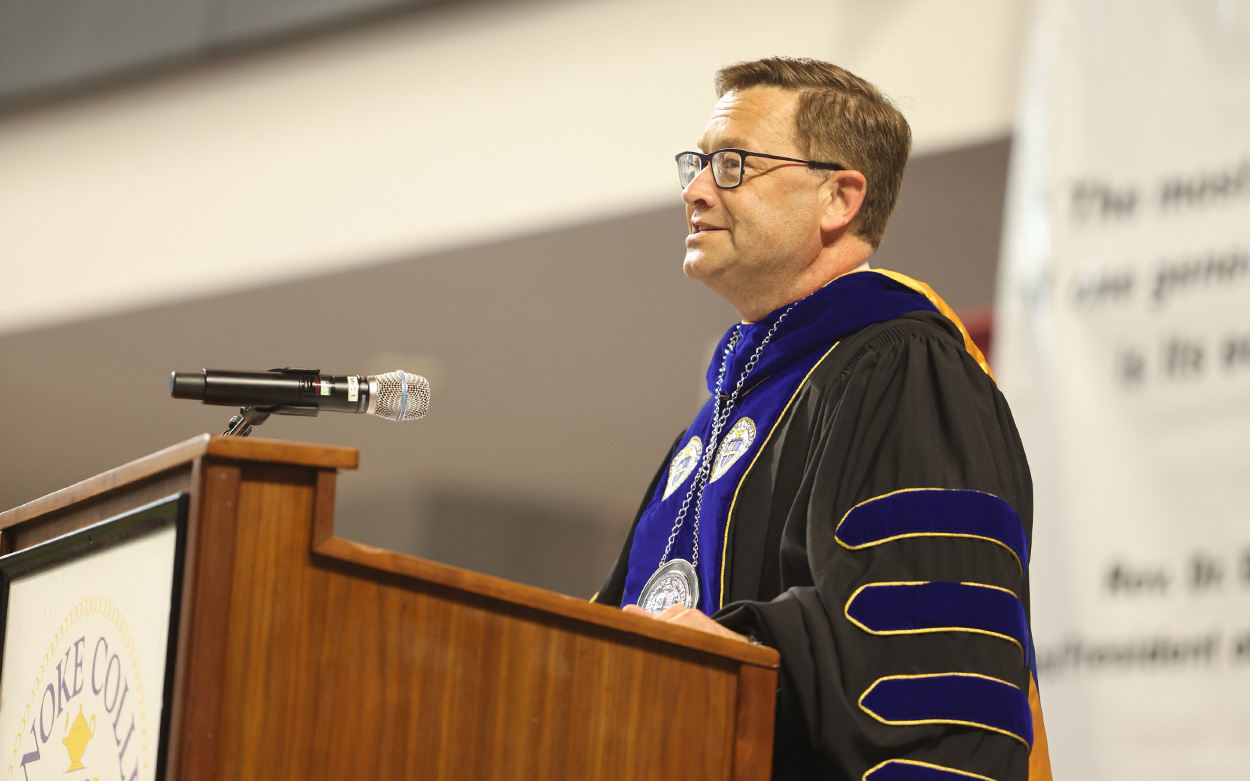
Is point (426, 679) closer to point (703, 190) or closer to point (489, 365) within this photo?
point (703, 190)

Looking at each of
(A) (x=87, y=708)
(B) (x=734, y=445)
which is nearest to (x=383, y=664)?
(A) (x=87, y=708)

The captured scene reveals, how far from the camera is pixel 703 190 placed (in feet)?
7.20

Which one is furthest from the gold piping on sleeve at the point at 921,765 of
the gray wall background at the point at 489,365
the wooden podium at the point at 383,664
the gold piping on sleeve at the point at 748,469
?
the gray wall background at the point at 489,365

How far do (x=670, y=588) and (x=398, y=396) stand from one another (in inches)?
20.9

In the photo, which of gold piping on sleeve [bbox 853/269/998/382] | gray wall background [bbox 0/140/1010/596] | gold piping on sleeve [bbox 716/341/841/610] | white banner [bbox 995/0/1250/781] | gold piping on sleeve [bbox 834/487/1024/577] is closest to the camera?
gold piping on sleeve [bbox 834/487/1024/577]

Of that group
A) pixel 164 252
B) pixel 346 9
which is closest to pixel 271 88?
pixel 346 9

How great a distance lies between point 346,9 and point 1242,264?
12.7ft

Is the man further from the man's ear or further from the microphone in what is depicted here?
the microphone

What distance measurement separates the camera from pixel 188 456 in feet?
4.17

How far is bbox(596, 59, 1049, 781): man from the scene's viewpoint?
1.58 metres

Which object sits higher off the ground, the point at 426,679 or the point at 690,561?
the point at 690,561

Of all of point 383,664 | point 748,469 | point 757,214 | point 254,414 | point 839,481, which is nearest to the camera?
point 383,664

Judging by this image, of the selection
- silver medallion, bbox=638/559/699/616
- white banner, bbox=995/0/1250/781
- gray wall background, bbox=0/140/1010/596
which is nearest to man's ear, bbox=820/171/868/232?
silver medallion, bbox=638/559/699/616

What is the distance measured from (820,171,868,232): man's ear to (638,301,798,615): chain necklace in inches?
6.5
